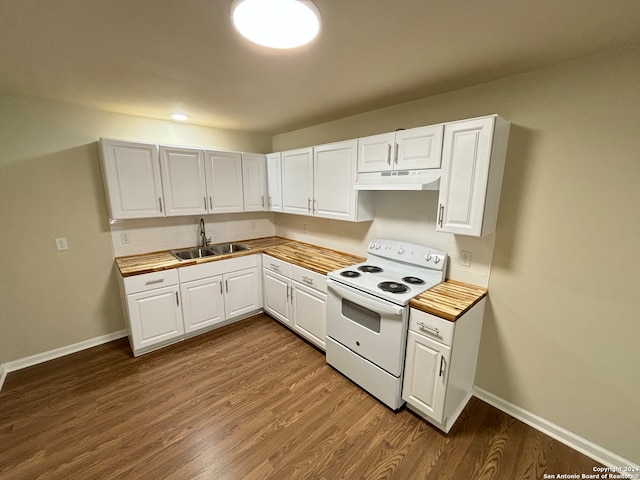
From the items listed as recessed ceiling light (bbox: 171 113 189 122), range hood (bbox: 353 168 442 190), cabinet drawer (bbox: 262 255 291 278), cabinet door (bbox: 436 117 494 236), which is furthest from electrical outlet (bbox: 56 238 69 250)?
cabinet door (bbox: 436 117 494 236)

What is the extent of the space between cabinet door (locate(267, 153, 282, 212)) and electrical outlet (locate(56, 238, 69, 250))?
2.12 metres

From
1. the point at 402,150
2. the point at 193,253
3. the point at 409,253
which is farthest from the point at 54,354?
the point at 402,150

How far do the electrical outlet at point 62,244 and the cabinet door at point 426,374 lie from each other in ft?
10.5

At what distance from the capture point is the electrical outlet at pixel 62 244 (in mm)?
2434

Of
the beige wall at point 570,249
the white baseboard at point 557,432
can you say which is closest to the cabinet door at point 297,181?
the beige wall at point 570,249

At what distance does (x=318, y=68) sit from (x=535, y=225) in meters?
1.75

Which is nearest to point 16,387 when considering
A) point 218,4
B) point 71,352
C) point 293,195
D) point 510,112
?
point 71,352

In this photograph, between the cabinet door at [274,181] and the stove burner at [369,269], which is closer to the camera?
the stove burner at [369,269]

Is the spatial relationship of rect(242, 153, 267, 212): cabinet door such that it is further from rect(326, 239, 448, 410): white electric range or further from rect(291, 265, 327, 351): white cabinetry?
rect(326, 239, 448, 410): white electric range

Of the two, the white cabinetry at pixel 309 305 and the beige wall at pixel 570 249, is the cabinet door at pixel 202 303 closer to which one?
the white cabinetry at pixel 309 305

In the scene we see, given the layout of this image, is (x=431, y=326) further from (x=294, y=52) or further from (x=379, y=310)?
(x=294, y=52)

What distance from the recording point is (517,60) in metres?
1.50

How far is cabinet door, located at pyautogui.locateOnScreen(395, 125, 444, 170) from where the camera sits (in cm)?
182

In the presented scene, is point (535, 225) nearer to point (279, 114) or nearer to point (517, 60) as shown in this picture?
point (517, 60)
